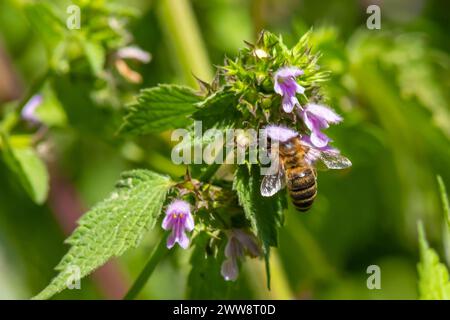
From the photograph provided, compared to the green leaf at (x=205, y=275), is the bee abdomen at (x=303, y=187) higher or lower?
higher

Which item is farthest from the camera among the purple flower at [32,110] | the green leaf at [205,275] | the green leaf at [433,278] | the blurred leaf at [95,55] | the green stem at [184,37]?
the green stem at [184,37]

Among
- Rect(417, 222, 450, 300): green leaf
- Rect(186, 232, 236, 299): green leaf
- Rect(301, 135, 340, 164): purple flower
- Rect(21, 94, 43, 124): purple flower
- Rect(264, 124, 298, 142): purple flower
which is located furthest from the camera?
Rect(21, 94, 43, 124): purple flower

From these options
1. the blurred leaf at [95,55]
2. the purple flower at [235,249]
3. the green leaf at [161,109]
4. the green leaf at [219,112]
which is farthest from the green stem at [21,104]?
the purple flower at [235,249]

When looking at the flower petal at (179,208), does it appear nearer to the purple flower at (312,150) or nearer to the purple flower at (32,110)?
the purple flower at (312,150)

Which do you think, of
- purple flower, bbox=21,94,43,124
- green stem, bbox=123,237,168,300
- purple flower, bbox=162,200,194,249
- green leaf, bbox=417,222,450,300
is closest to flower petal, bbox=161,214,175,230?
purple flower, bbox=162,200,194,249

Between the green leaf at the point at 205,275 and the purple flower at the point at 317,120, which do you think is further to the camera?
the green leaf at the point at 205,275

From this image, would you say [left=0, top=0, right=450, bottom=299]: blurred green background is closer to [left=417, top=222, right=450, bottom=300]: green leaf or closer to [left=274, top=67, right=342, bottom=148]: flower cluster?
[left=417, top=222, right=450, bottom=300]: green leaf
